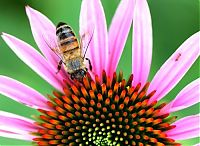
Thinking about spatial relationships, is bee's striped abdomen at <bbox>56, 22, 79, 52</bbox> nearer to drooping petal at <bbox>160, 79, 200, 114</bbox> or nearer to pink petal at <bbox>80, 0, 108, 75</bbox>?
pink petal at <bbox>80, 0, 108, 75</bbox>

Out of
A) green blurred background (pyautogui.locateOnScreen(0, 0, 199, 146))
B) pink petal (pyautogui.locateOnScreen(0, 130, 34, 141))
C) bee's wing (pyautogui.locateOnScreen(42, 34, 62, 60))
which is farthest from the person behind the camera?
green blurred background (pyautogui.locateOnScreen(0, 0, 199, 146))

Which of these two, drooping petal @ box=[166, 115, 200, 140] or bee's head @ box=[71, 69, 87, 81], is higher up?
bee's head @ box=[71, 69, 87, 81]

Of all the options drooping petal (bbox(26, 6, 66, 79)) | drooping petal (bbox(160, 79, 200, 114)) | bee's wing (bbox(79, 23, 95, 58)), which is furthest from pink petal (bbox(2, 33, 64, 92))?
drooping petal (bbox(160, 79, 200, 114))

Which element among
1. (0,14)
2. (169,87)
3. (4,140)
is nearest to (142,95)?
(169,87)

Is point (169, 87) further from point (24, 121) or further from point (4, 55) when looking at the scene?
point (4, 55)

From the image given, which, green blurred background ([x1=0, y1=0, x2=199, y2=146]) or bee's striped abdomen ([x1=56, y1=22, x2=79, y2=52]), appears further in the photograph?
green blurred background ([x1=0, y1=0, x2=199, y2=146])

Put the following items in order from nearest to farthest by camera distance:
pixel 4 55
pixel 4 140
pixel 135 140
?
pixel 135 140, pixel 4 140, pixel 4 55
